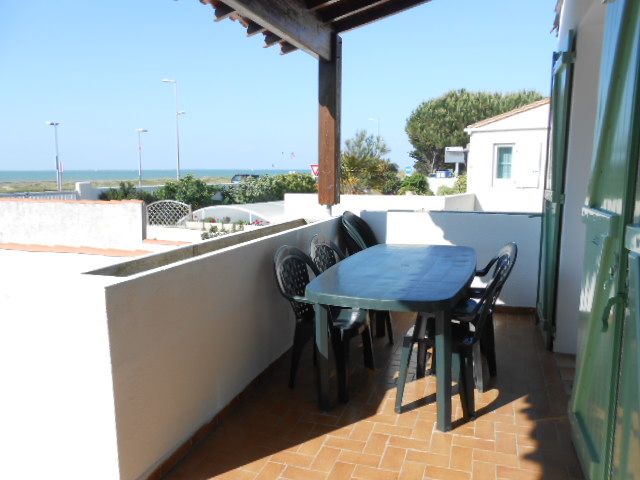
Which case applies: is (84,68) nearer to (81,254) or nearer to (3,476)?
(81,254)

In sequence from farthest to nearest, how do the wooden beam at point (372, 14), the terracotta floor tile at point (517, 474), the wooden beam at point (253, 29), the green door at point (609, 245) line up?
1. the wooden beam at point (372, 14)
2. the wooden beam at point (253, 29)
3. the terracotta floor tile at point (517, 474)
4. the green door at point (609, 245)

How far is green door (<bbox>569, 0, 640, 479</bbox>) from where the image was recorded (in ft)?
5.06

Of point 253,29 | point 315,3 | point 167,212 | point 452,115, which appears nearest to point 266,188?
point 167,212

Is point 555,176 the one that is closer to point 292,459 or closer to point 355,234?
point 355,234

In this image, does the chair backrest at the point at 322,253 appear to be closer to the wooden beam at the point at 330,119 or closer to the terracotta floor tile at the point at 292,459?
the wooden beam at the point at 330,119

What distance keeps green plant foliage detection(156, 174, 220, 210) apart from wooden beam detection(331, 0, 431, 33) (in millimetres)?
13453

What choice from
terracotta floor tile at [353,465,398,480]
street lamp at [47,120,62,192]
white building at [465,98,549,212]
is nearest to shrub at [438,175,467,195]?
white building at [465,98,549,212]

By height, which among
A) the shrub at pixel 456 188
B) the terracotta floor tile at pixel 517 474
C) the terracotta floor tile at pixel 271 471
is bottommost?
the terracotta floor tile at pixel 271 471

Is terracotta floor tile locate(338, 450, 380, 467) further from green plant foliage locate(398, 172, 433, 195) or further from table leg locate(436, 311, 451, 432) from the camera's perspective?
green plant foliage locate(398, 172, 433, 195)

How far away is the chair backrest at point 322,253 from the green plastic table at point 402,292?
460 millimetres

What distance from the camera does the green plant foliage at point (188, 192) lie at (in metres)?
17.1

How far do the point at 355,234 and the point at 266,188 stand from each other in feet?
49.8

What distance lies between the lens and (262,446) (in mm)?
2371

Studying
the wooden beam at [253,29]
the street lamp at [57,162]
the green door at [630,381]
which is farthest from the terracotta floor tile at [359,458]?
the street lamp at [57,162]
